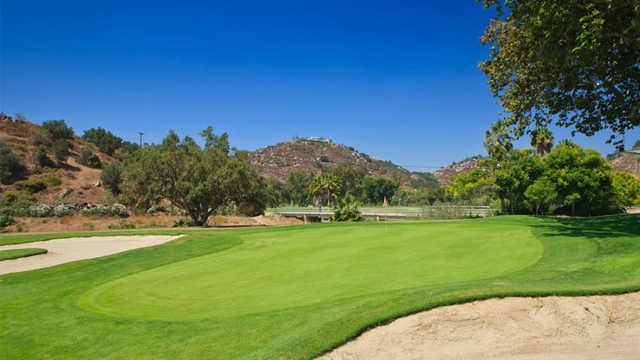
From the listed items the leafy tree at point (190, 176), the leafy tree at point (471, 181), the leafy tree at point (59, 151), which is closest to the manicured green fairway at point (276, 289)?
the leafy tree at point (190, 176)

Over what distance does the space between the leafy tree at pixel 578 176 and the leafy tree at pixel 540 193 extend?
55 cm

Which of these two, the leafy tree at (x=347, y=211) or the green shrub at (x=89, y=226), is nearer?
the green shrub at (x=89, y=226)

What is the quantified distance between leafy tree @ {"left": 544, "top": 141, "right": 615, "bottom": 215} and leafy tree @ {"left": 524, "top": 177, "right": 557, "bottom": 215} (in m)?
0.55

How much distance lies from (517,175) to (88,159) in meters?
62.3

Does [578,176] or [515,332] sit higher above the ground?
[578,176]

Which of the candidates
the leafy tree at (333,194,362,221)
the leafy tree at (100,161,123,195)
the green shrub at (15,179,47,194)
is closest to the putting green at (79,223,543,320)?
the leafy tree at (333,194,362,221)

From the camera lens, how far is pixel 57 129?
67438mm

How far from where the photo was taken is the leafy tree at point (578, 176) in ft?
112

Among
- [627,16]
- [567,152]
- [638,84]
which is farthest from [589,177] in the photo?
[627,16]

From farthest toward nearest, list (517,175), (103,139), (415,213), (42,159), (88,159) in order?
(103,139)
(88,159)
(42,159)
(415,213)
(517,175)

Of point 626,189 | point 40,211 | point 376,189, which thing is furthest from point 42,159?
point 376,189

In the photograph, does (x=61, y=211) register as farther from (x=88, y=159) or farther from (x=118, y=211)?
(x=88, y=159)

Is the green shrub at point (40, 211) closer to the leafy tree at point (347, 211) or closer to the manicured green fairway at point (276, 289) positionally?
the leafy tree at point (347, 211)

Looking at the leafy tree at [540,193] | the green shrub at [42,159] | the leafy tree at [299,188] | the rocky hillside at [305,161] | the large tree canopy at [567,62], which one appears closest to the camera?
the large tree canopy at [567,62]
